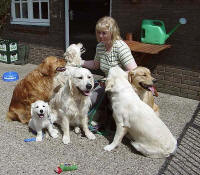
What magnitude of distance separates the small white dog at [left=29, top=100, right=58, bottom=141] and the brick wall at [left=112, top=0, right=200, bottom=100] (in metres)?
3.05

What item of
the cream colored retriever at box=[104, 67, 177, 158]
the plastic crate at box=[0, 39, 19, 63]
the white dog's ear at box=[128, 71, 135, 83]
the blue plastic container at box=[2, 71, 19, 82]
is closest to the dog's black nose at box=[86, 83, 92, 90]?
the cream colored retriever at box=[104, 67, 177, 158]

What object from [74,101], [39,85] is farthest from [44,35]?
[74,101]

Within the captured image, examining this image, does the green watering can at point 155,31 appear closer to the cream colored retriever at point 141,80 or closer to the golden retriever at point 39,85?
the cream colored retriever at point 141,80

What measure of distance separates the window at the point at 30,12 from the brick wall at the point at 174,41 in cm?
295

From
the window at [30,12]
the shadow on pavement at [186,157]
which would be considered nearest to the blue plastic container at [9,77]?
the window at [30,12]

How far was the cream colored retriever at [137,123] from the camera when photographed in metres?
3.01

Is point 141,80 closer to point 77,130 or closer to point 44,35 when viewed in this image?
point 77,130

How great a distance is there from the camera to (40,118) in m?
3.48

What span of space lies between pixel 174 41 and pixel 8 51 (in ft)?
18.1

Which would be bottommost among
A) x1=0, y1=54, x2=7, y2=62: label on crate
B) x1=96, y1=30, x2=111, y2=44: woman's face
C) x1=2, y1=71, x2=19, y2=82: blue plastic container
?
x1=2, y1=71, x2=19, y2=82: blue plastic container

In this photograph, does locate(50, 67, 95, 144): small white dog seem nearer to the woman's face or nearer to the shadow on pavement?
the woman's face

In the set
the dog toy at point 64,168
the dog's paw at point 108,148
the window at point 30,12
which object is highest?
the window at point 30,12

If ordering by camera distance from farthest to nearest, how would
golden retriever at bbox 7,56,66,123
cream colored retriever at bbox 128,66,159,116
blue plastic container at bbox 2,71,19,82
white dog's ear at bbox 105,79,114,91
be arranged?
blue plastic container at bbox 2,71,19,82
golden retriever at bbox 7,56,66,123
cream colored retriever at bbox 128,66,159,116
white dog's ear at bbox 105,79,114,91

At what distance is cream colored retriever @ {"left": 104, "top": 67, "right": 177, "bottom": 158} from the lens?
9.87 feet
